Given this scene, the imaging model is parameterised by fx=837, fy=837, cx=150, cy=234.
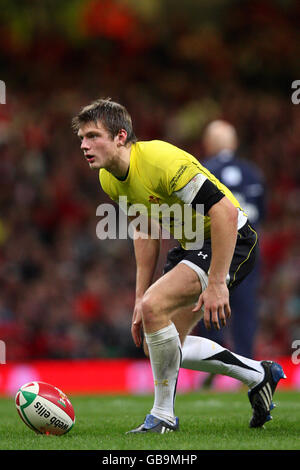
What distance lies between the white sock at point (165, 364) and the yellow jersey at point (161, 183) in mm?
591

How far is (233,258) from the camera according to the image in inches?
179

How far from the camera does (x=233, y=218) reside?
420 centimetres

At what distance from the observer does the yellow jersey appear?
4.21 metres

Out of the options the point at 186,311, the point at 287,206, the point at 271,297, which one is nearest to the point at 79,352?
the point at 271,297

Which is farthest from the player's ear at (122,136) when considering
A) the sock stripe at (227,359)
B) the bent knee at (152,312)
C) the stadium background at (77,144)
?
the stadium background at (77,144)

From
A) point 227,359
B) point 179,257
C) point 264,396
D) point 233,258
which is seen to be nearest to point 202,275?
point 233,258

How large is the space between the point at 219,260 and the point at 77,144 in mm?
9515

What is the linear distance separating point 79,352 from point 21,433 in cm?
620

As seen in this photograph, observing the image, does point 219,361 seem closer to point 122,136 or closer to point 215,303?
point 215,303

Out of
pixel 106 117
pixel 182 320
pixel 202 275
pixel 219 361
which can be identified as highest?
pixel 106 117

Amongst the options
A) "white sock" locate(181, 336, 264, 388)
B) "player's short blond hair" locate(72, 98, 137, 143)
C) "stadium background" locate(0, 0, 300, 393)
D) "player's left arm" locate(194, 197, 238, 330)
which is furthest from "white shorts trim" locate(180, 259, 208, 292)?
"stadium background" locate(0, 0, 300, 393)

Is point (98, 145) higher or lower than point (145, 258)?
higher

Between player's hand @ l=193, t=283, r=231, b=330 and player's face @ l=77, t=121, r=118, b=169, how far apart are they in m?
0.85
